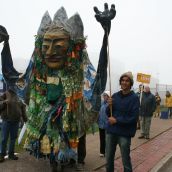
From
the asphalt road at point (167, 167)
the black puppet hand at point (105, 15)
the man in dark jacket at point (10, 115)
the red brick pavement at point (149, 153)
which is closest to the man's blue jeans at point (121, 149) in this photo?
the red brick pavement at point (149, 153)

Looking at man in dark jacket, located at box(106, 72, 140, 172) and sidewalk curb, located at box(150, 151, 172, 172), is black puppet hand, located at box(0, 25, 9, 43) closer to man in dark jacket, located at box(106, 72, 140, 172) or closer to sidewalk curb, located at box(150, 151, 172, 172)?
man in dark jacket, located at box(106, 72, 140, 172)

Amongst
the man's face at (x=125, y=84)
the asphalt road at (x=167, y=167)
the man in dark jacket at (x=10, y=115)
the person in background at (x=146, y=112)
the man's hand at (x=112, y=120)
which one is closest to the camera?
the man's hand at (x=112, y=120)

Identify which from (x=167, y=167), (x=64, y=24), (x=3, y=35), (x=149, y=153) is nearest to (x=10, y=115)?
(x=3, y=35)

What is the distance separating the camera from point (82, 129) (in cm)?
700

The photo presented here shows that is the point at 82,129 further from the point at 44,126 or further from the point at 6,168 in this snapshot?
the point at 6,168

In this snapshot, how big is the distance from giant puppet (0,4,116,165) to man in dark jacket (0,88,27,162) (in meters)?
0.43

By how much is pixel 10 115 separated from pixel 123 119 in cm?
254

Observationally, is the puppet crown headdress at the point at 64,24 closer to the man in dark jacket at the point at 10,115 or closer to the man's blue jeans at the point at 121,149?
the man in dark jacket at the point at 10,115

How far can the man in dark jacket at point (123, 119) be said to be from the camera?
587cm

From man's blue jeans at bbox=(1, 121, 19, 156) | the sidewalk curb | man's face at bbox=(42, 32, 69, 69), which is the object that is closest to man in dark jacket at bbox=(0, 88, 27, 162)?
man's blue jeans at bbox=(1, 121, 19, 156)

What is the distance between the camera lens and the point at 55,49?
6.80 m

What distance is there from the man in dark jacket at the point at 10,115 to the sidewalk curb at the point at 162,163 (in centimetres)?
274

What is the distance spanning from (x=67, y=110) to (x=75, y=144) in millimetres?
626

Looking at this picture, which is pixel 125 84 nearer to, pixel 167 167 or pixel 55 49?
pixel 55 49
